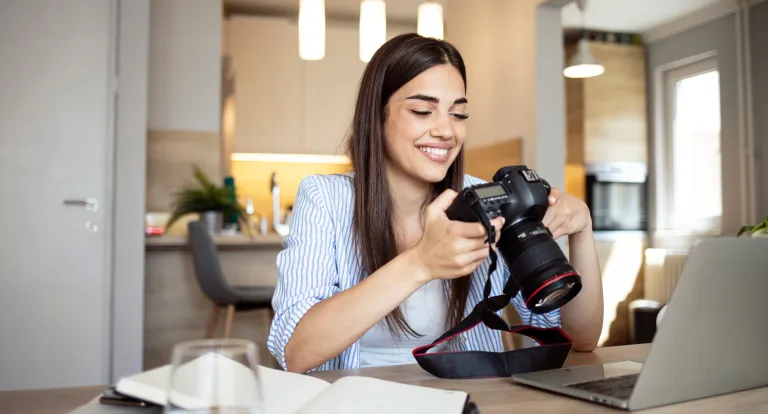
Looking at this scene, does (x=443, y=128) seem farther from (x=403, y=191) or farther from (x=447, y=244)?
(x=447, y=244)

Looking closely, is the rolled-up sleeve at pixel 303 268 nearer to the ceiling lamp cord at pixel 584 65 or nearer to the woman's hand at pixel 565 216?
the woman's hand at pixel 565 216

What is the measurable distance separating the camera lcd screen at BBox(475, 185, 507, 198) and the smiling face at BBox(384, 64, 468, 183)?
413mm

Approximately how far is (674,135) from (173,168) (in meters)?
3.60

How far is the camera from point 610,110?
5105 mm

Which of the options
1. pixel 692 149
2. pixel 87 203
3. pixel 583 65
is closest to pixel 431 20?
pixel 583 65

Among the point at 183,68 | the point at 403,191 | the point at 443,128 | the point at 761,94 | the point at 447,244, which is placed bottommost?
the point at 447,244

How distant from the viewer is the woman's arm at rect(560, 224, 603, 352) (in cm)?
114

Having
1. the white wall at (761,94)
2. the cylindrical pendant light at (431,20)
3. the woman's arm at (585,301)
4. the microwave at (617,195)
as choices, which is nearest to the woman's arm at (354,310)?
the woman's arm at (585,301)

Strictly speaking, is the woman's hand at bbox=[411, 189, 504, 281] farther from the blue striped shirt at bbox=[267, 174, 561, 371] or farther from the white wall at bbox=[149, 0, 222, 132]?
the white wall at bbox=[149, 0, 222, 132]

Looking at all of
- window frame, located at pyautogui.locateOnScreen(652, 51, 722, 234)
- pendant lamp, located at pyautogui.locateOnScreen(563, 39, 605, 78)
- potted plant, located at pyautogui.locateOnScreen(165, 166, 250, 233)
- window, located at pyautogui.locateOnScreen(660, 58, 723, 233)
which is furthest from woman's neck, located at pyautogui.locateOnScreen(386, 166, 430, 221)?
window frame, located at pyautogui.locateOnScreen(652, 51, 722, 234)

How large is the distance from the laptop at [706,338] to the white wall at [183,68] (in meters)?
3.51

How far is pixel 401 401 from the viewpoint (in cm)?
63

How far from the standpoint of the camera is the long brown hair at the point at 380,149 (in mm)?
1275

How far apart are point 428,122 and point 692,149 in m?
4.14
